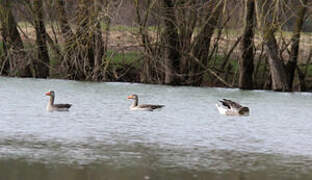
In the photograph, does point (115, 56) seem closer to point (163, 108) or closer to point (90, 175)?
point (163, 108)

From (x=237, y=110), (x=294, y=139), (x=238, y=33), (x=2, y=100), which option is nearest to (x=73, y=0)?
(x=238, y=33)

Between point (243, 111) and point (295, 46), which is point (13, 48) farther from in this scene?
point (243, 111)

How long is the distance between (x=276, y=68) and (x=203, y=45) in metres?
2.46

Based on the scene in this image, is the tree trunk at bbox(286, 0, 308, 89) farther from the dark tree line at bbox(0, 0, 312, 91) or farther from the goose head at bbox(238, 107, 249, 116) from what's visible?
the goose head at bbox(238, 107, 249, 116)

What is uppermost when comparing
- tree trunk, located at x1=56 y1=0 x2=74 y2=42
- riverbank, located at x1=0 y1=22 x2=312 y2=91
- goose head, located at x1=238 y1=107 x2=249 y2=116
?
tree trunk, located at x1=56 y1=0 x2=74 y2=42

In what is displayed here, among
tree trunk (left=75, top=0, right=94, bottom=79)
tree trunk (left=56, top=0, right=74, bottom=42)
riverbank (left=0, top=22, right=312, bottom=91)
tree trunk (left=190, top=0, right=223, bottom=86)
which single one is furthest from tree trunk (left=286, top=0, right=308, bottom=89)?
tree trunk (left=56, top=0, right=74, bottom=42)

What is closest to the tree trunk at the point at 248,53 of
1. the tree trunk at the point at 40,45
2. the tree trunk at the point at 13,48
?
the tree trunk at the point at 40,45

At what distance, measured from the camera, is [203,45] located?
23.9 meters

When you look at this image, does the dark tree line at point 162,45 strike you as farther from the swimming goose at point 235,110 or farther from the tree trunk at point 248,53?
the swimming goose at point 235,110

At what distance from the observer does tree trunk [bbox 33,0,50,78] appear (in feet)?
81.3

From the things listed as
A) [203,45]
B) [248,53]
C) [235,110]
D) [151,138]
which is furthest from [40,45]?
[151,138]

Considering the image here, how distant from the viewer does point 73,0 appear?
23.8 m

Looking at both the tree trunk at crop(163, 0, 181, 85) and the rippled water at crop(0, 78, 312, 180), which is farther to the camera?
the tree trunk at crop(163, 0, 181, 85)

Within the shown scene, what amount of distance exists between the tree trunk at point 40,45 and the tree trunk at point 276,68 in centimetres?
746
